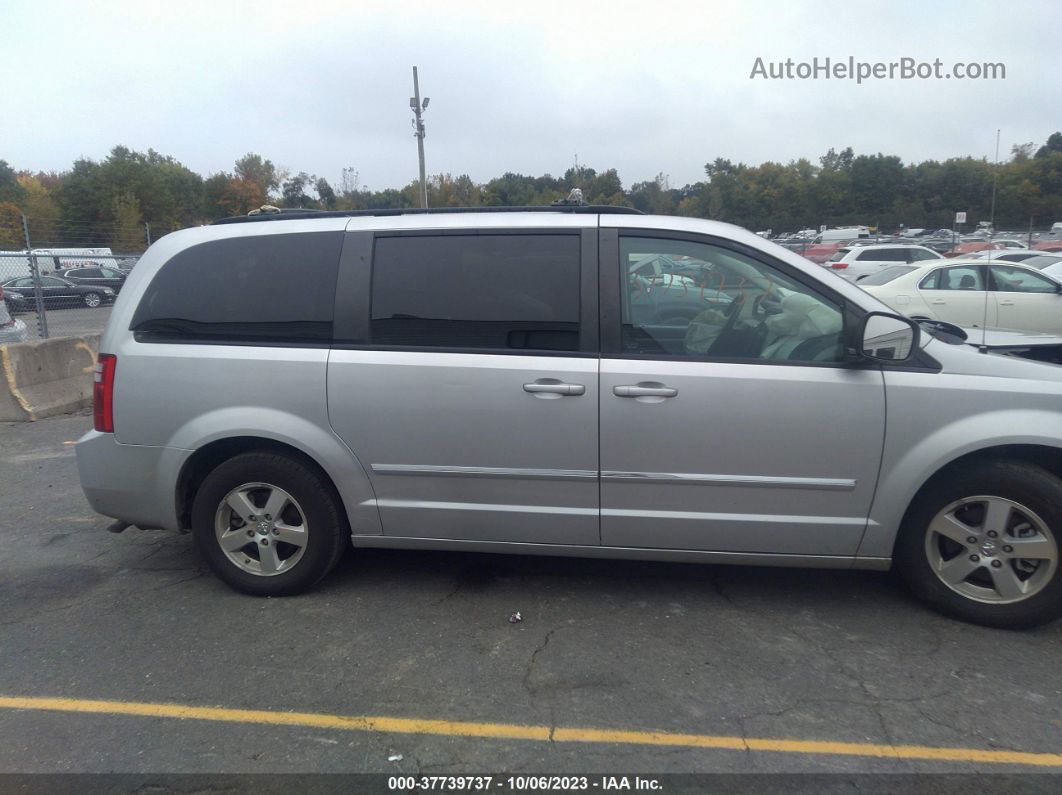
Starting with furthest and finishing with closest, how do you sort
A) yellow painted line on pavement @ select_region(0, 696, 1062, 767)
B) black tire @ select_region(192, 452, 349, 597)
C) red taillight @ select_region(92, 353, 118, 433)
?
red taillight @ select_region(92, 353, 118, 433) → black tire @ select_region(192, 452, 349, 597) → yellow painted line on pavement @ select_region(0, 696, 1062, 767)

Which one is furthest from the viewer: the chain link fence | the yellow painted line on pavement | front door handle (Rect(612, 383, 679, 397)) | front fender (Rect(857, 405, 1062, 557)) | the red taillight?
A: the chain link fence

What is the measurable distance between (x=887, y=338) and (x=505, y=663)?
224 cm

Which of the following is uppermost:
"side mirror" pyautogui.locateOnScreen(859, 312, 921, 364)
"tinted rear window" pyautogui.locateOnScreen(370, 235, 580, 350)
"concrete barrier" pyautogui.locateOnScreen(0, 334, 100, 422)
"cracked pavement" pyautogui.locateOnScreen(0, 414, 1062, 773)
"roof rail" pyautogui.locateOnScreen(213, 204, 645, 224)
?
"roof rail" pyautogui.locateOnScreen(213, 204, 645, 224)

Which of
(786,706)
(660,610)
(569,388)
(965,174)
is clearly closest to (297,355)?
(569,388)

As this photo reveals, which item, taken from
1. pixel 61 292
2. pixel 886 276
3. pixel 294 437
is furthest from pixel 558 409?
pixel 61 292

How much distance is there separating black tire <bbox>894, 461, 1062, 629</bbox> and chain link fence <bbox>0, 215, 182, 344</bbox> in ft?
14.9

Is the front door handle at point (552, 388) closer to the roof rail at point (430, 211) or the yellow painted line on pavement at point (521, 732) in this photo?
the roof rail at point (430, 211)

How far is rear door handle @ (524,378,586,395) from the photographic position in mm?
3701

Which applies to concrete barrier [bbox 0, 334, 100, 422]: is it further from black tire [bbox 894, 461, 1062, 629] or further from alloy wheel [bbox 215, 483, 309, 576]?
black tire [bbox 894, 461, 1062, 629]

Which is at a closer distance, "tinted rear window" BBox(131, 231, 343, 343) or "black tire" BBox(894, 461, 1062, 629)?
"black tire" BBox(894, 461, 1062, 629)

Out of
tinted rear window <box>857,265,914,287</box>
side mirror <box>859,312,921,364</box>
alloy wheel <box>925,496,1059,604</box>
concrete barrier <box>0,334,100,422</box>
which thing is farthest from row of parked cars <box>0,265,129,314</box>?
tinted rear window <box>857,265,914,287</box>

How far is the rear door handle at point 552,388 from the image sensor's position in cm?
370

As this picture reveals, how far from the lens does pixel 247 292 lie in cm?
409
